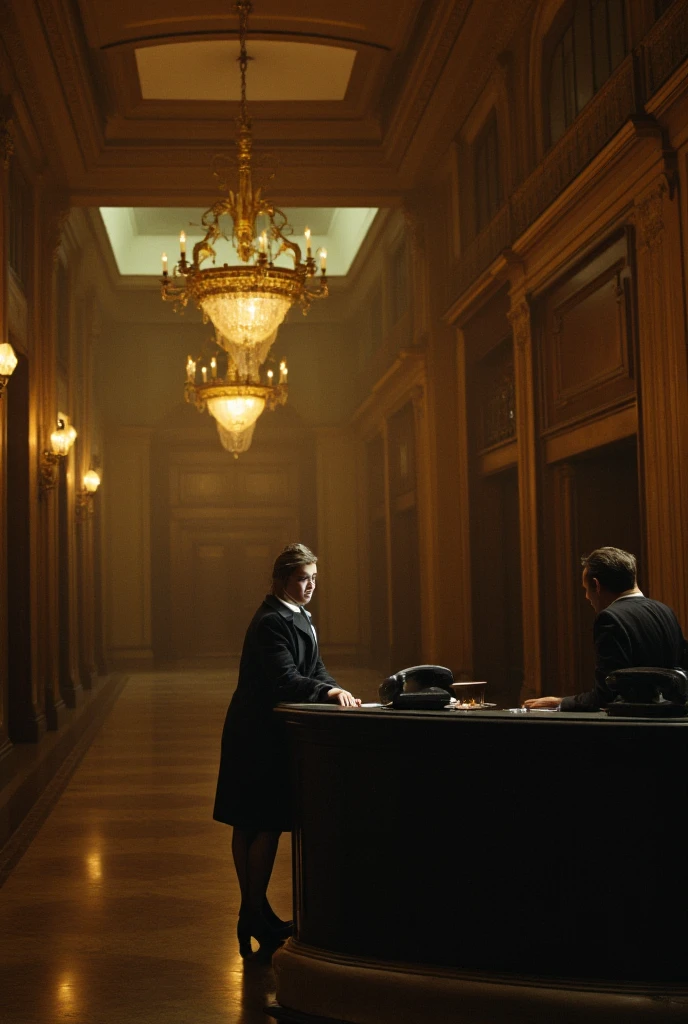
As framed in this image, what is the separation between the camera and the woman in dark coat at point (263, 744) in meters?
4.32

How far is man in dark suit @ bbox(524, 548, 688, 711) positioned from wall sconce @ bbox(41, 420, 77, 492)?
7936 millimetres

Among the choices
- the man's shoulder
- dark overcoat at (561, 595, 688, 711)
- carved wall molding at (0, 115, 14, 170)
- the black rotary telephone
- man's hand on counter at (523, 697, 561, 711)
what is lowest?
man's hand on counter at (523, 697, 561, 711)

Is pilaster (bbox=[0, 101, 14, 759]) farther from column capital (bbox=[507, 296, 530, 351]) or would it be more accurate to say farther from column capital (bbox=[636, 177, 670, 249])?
column capital (bbox=[636, 177, 670, 249])

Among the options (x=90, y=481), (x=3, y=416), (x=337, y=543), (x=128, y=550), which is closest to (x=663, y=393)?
(x=3, y=416)

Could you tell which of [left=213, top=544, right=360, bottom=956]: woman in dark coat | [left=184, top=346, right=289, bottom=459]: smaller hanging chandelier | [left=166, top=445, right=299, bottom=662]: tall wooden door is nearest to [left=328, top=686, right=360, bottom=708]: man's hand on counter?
[left=213, top=544, right=360, bottom=956]: woman in dark coat

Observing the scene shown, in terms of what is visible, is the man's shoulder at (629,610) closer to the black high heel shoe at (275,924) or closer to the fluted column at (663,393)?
the black high heel shoe at (275,924)

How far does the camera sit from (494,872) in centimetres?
339

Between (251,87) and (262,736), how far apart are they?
26.9 ft

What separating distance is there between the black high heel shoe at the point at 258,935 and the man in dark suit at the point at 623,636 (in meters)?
1.37

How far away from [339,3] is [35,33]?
2.44 meters

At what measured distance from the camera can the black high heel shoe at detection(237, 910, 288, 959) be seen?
436 centimetres

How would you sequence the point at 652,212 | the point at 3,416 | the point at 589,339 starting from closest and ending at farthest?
the point at 652,212 < the point at 589,339 < the point at 3,416

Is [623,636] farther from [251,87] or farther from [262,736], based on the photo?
[251,87]

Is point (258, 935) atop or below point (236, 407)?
below
